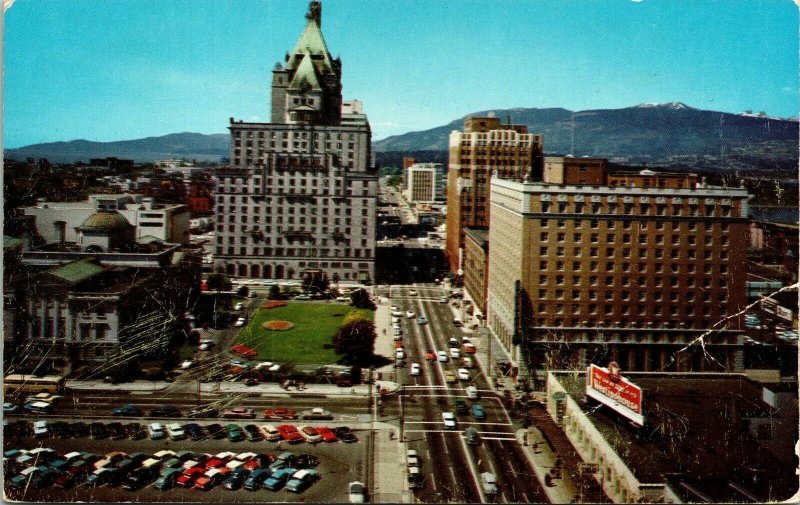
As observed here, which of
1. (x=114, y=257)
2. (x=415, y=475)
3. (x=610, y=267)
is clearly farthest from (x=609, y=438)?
(x=114, y=257)

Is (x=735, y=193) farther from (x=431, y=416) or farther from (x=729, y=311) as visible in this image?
(x=431, y=416)

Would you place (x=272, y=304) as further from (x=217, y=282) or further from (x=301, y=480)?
(x=301, y=480)

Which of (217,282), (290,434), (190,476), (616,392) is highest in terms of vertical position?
(217,282)

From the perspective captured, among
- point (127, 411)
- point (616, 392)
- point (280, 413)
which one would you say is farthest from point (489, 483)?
point (127, 411)

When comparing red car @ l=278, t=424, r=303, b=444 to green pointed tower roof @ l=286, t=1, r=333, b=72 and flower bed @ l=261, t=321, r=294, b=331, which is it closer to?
flower bed @ l=261, t=321, r=294, b=331

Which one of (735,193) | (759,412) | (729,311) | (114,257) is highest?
(735,193)

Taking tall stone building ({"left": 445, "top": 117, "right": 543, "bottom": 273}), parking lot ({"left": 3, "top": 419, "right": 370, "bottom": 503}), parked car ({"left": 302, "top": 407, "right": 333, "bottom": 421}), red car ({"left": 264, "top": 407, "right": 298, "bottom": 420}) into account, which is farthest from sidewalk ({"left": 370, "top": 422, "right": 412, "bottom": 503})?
tall stone building ({"left": 445, "top": 117, "right": 543, "bottom": 273})
